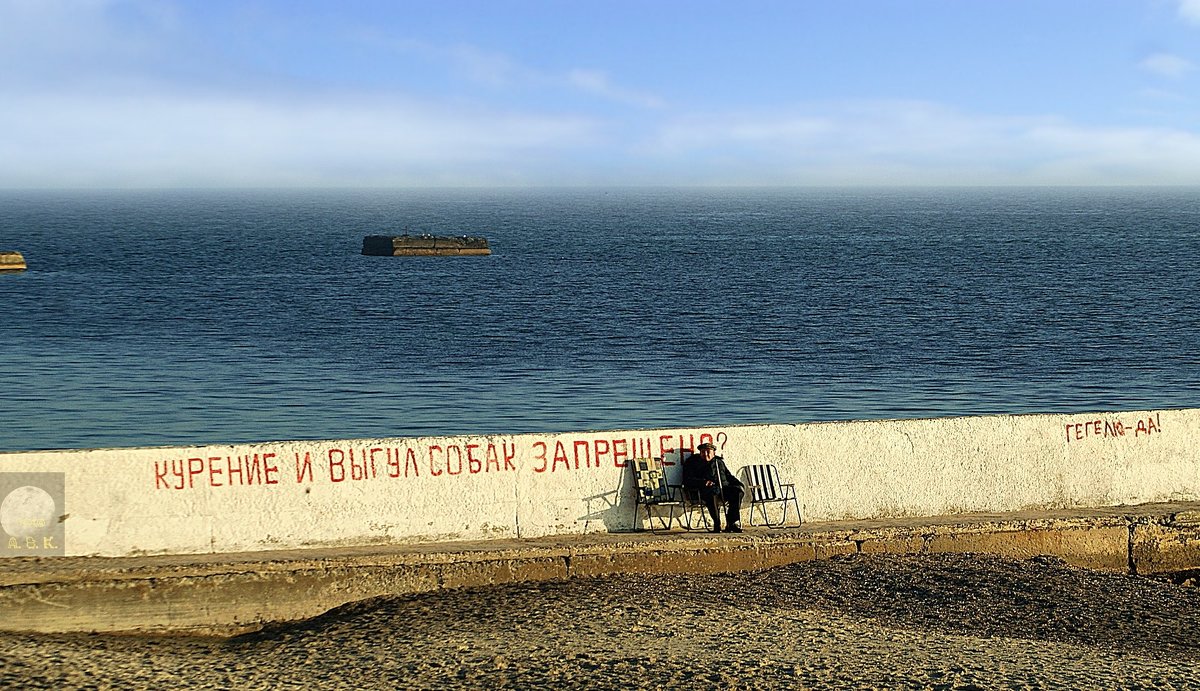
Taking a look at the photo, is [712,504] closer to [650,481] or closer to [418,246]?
[650,481]

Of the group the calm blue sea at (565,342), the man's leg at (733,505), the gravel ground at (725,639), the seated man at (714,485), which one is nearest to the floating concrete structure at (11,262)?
the calm blue sea at (565,342)

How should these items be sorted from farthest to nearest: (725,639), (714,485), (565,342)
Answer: (565,342), (714,485), (725,639)

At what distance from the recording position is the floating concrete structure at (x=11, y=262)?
272 ft

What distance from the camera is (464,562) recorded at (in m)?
11.5

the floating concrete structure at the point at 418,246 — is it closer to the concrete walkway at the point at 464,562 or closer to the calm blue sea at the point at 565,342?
the calm blue sea at the point at 565,342

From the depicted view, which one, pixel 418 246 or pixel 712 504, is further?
pixel 418 246

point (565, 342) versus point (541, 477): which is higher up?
point (541, 477)

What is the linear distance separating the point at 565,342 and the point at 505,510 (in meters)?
33.1

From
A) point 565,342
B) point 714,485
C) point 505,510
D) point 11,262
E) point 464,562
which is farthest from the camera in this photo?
point 11,262

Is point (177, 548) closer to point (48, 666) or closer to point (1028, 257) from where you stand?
point (48, 666)

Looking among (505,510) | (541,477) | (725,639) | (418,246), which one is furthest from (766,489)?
(418,246)

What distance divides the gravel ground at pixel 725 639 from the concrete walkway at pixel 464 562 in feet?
0.87

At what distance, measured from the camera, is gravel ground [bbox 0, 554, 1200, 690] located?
346 inches

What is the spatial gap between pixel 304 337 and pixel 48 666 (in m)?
38.8
